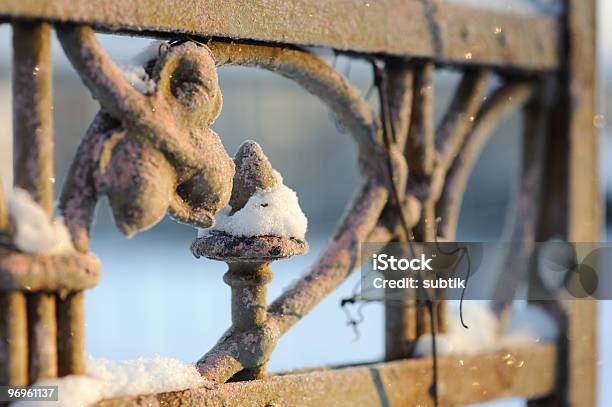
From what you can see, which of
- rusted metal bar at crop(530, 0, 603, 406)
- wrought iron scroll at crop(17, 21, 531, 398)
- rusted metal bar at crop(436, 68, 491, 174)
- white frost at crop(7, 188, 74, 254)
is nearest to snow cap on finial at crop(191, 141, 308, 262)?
wrought iron scroll at crop(17, 21, 531, 398)

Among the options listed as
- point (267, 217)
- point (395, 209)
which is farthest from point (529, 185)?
point (267, 217)

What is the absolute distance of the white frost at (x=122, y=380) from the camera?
1446mm

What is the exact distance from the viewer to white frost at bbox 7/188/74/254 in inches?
54.7

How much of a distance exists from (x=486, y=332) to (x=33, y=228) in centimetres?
131

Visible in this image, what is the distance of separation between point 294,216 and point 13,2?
2.11 feet

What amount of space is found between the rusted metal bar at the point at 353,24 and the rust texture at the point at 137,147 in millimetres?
64

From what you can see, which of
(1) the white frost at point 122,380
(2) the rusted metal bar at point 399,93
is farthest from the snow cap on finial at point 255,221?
(2) the rusted metal bar at point 399,93

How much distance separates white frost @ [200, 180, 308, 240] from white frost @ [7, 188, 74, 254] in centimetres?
35

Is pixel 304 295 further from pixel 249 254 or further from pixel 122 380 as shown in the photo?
pixel 122 380

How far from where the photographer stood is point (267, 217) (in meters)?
1.69

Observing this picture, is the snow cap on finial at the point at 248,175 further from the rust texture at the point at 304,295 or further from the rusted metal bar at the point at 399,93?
the rusted metal bar at the point at 399,93

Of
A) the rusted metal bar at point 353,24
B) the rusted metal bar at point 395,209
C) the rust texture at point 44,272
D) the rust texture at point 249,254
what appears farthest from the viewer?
the rusted metal bar at point 395,209

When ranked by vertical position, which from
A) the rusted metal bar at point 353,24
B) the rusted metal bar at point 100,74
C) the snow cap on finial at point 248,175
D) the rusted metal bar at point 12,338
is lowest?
the rusted metal bar at point 12,338

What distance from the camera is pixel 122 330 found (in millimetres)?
6777
